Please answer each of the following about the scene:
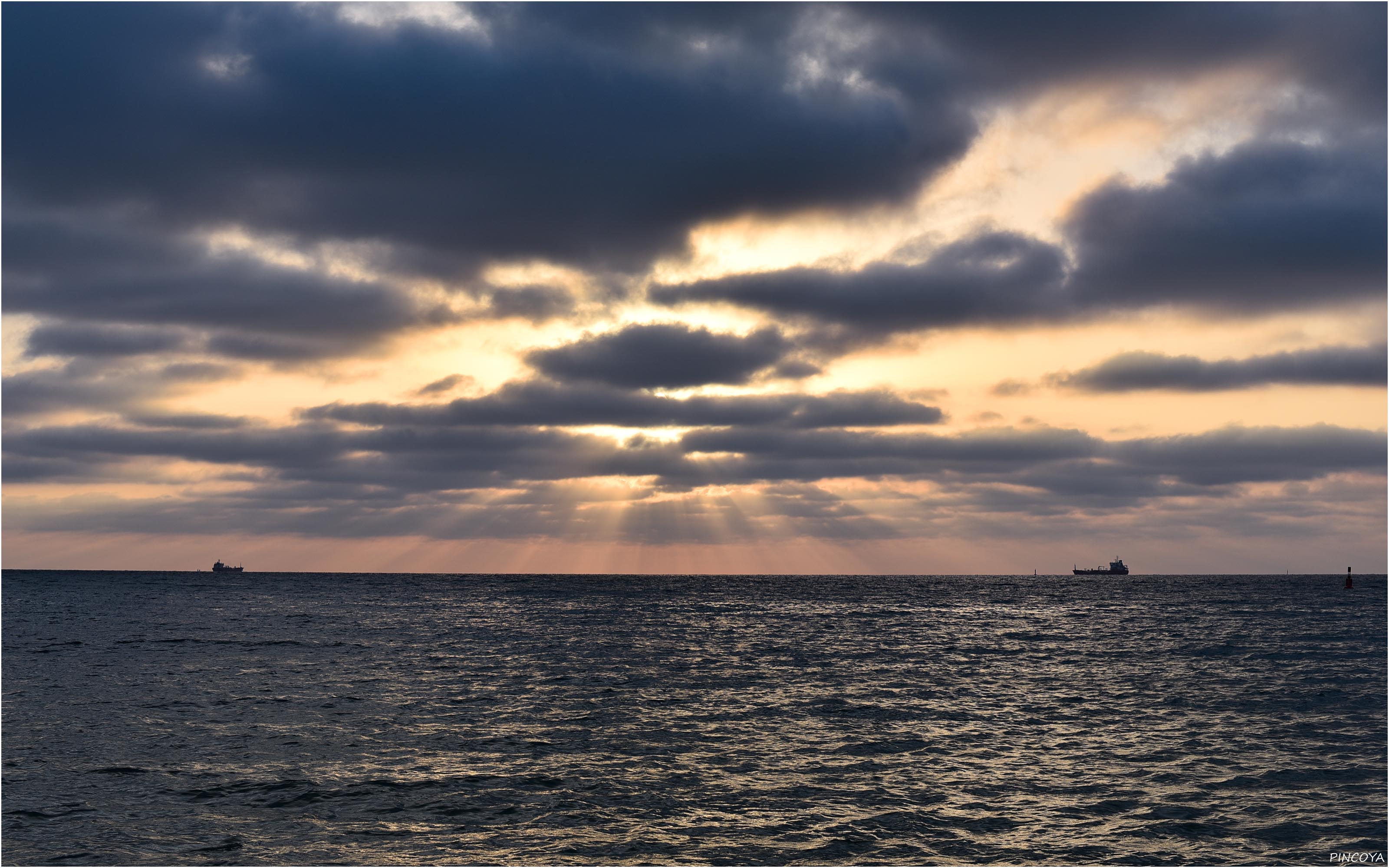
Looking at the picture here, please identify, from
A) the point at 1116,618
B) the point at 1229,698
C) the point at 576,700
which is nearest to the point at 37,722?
the point at 576,700

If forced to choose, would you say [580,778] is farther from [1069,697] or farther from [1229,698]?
[1229,698]

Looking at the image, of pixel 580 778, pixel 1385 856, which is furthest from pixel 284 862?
pixel 1385 856

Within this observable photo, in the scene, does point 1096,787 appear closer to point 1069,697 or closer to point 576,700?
point 1069,697

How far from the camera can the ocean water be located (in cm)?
2411

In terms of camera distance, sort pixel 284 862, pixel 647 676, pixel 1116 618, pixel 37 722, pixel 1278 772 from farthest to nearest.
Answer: pixel 1116 618, pixel 647 676, pixel 37 722, pixel 1278 772, pixel 284 862

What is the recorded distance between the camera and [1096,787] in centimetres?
2931

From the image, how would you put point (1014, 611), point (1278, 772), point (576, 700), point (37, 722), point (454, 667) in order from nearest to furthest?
1. point (1278, 772)
2. point (37, 722)
3. point (576, 700)
4. point (454, 667)
5. point (1014, 611)

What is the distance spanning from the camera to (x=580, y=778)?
3055 centimetres

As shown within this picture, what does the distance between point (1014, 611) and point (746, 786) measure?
13295 cm

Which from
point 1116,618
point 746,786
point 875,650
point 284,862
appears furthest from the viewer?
point 1116,618

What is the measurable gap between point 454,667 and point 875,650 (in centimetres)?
3457

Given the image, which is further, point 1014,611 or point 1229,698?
point 1014,611

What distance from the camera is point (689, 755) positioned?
111ft

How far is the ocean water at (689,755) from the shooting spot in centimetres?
2411
